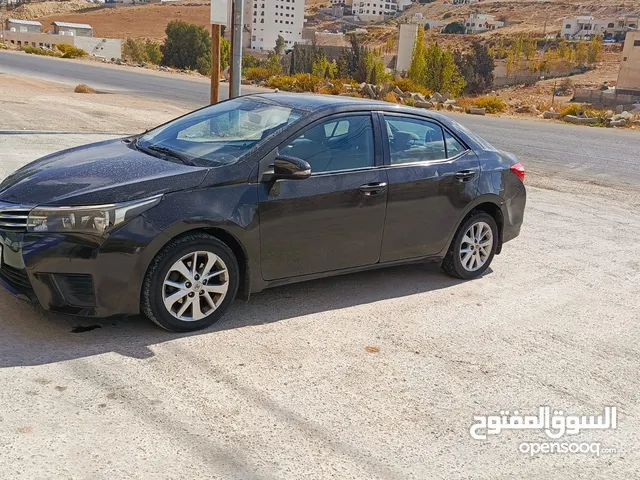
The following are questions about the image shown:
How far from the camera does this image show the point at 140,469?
338 centimetres

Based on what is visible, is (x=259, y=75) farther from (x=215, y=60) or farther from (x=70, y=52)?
(x=215, y=60)

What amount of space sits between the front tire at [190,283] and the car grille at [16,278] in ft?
2.37

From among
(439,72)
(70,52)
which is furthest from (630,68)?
(70,52)

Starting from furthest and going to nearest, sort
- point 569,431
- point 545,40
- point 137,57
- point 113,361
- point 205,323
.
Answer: point 545,40
point 137,57
point 205,323
point 113,361
point 569,431

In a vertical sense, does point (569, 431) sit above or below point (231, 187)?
below

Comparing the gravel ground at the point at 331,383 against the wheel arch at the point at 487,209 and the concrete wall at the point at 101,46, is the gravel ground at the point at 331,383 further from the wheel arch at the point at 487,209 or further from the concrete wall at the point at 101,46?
the concrete wall at the point at 101,46

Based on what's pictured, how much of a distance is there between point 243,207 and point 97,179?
38.9 inches

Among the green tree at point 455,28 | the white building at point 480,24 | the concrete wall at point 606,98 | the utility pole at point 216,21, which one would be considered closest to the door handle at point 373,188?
the utility pole at point 216,21

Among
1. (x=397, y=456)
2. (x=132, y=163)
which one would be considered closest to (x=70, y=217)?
(x=132, y=163)

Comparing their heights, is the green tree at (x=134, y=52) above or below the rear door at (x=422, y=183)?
below

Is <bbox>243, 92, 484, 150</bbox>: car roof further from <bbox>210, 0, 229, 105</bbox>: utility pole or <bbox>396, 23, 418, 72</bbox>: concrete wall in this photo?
<bbox>396, 23, 418, 72</bbox>: concrete wall

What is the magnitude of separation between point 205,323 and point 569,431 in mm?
2431

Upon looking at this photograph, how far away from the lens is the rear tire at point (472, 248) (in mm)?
6699

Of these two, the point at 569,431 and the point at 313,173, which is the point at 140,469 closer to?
the point at 569,431
